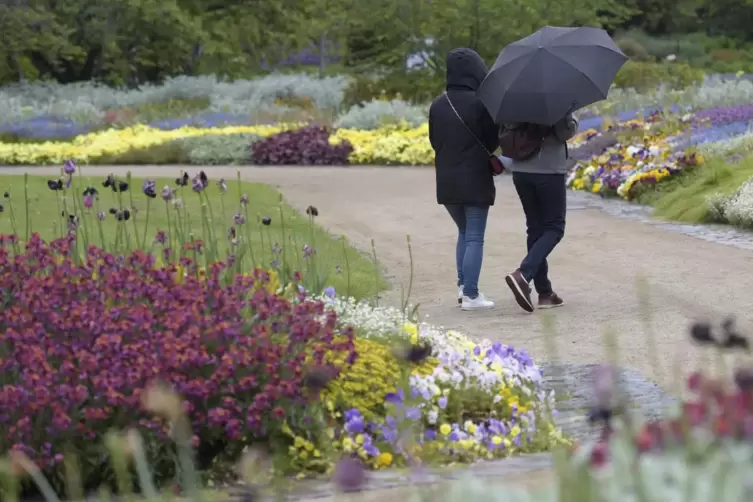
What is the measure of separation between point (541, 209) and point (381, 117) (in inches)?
649

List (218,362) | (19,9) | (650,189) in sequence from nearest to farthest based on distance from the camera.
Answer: (218,362) → (650,189) → (19,9)

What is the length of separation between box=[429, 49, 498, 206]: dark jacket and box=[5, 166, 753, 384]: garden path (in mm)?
811

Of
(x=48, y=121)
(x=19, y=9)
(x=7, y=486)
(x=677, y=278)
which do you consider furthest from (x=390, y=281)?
(x=19, y=9)

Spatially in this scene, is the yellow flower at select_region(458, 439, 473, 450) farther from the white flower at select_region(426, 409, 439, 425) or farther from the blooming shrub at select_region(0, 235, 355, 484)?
the blooming shrub at select_region(0, 235, 355, 484)

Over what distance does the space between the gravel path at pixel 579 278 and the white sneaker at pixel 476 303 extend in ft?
0.22

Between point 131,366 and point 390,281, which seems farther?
point 390,281

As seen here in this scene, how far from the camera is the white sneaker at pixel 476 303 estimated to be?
343 inches

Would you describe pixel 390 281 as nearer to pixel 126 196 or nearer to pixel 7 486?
pixel 7 486

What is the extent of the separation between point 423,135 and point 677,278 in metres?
13.6

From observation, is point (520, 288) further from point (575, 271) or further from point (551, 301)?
point (575, 271)

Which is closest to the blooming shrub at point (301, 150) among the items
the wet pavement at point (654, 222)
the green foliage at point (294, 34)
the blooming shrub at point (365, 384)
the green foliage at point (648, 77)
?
the wet pavement at point (654, 222)

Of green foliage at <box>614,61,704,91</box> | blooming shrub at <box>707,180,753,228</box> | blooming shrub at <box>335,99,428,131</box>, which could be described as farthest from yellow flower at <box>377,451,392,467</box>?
green foliage at <box>614,61,704,91</box>

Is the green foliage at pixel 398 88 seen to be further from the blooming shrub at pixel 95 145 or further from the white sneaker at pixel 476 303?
the white sneaker at pixel 476 303

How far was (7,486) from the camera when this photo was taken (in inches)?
185
